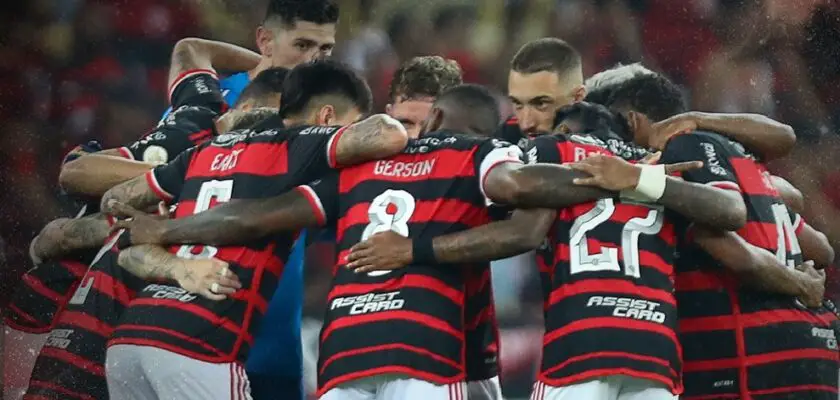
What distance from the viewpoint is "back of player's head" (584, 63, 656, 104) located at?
3.76 m

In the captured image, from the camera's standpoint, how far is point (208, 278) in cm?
333

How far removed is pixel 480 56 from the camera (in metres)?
5.98

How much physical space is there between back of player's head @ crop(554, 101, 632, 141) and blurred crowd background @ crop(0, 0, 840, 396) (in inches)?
88.7

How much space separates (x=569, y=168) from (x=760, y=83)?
11.0 feet

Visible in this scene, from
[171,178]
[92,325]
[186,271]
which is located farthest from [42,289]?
[186,271]

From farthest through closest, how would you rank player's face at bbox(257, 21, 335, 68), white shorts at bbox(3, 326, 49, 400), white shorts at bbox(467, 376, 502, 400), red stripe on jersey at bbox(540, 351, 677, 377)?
white shorts at bbox(3, 326, 49, 400) → player's face at bbox(257, 21, 335, 68) → white shorts at bbox(467, 376, 502, 400) → red stripe on jersey at bbox(540, 351, 677, 377)

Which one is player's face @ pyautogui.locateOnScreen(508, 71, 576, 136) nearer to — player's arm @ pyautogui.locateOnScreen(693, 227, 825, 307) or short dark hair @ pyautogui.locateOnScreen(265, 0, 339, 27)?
player's arm @ pyautogui.locateOnScreen(693, 227, 825, 307)

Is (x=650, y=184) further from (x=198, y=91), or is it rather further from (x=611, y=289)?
(x=198, y=91)

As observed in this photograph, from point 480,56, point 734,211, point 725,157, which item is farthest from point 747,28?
point 734,211

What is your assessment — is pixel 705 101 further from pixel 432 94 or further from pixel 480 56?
pixel 432 94

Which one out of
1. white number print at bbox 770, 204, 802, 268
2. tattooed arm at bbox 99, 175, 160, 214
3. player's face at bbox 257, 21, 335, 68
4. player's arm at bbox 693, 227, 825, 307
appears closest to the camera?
player's arm at bbox 693, 227, 825, 307

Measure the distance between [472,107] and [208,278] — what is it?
3.07 feet

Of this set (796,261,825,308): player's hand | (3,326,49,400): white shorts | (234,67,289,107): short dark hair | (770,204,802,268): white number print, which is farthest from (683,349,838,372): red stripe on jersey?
(3,326,49,400): white shorts

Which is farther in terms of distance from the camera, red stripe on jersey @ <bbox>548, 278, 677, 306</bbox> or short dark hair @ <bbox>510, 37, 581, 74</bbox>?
short dark hair @ <bbox>510, 37, 581, 74</bbox>
